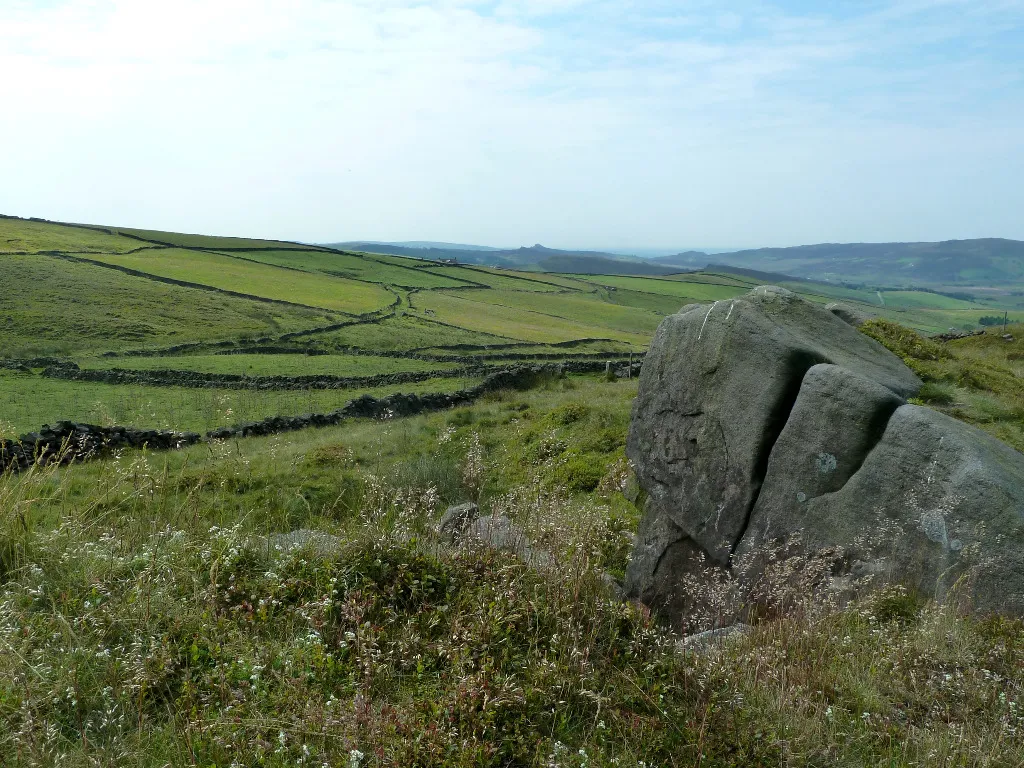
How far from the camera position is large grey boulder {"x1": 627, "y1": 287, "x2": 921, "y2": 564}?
330 inches

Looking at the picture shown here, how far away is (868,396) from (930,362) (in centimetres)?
839

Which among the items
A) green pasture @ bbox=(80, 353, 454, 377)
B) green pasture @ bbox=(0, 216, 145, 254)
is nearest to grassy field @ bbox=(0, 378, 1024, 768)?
green pasture @ bbox=(80, 353, 454, 377)

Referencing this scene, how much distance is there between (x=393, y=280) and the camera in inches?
3777

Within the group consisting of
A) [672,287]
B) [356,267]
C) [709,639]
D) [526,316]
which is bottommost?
[526,316]

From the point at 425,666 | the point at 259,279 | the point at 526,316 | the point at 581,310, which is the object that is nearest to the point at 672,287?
the point at 581,310

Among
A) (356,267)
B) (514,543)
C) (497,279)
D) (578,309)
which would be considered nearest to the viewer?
(514,543)

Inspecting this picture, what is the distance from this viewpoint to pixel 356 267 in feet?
333

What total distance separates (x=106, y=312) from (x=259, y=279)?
27.2 meters

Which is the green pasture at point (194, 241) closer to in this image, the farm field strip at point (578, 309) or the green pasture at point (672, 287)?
the farm field strip at point (578, 309)

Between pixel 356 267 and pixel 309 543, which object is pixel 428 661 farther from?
pixel 356 267

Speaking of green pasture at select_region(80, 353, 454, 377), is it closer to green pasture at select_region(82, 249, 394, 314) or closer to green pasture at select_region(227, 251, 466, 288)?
green pasture at select_region(82, 249, 394, 314)

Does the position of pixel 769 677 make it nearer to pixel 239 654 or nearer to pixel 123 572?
pixel 239 654

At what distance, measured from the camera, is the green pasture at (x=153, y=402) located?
24234 millimetres

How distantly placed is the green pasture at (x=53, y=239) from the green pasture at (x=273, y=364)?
38.6 m
